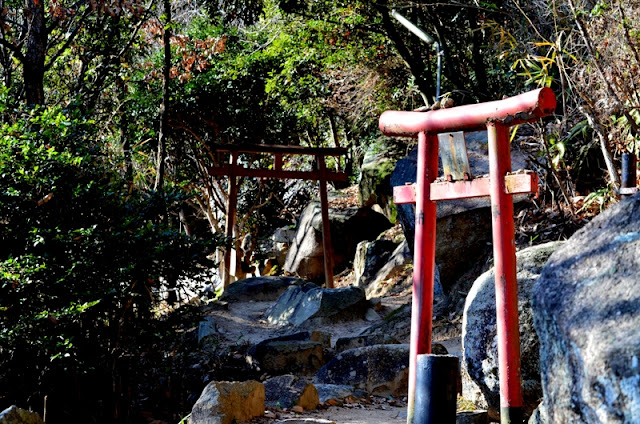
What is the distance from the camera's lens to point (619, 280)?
2.67 meters

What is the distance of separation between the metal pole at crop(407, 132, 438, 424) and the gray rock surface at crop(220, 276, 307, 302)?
8348mm

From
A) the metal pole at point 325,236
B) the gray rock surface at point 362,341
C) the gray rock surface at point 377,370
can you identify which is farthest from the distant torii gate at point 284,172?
the gray rock surface at point 377,370

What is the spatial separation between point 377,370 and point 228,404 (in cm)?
201

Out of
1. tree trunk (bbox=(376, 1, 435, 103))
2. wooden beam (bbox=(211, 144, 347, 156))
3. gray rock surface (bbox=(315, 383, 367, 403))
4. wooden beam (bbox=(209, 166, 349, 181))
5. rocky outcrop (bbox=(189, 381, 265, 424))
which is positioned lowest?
gray rock surface (bbox=(315, 383, 367, 403))

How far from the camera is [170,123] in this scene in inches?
690

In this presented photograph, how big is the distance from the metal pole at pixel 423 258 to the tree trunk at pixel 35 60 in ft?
17.5

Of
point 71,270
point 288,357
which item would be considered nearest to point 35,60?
point 71,270

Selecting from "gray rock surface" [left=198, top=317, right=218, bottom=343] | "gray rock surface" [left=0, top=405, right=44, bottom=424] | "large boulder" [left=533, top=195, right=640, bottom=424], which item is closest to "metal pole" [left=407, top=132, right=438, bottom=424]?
"large boulder" [left=533, top=195, right=640, bottom=424]

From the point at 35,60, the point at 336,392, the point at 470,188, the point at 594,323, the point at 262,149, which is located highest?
the point at 35,60

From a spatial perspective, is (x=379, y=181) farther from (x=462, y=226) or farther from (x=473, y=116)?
(x=473, y=116)

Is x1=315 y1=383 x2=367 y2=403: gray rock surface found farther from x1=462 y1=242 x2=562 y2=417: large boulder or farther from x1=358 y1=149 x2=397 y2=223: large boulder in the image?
x1=358 y1=149 x2=397 y2=223: large boulder

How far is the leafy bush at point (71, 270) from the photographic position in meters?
6.18

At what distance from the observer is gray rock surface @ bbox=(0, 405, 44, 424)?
5012 millimetres

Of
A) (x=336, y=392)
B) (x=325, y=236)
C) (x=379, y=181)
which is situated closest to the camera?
(x=336, y=392)
